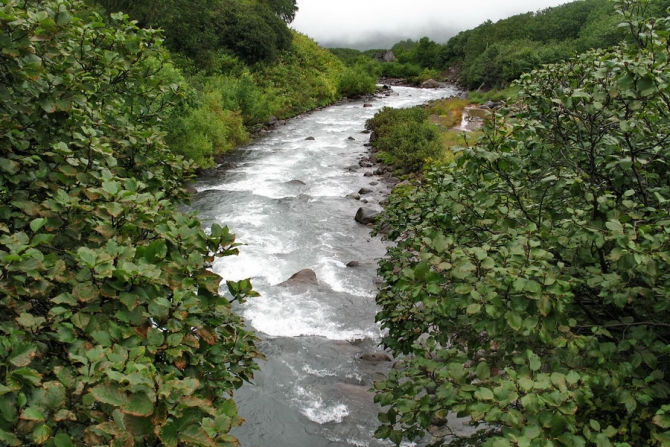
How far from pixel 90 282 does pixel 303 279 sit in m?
9.49

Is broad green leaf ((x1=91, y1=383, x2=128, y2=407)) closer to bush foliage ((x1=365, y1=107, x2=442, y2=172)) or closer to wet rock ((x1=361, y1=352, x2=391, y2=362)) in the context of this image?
wet rock ((x1=361, y1=352, x2=391, y2=362))

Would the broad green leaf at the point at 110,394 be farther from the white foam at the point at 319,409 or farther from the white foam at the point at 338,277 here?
the white foam at the point at 338,277

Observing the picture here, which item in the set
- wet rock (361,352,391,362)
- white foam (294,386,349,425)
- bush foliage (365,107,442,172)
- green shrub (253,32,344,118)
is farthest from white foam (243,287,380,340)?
green shrub (253,32,344,118)

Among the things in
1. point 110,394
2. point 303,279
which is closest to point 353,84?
point 303,279

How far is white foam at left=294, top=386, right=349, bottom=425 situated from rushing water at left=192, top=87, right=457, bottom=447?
2 cm

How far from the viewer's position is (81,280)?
2891 millimetres

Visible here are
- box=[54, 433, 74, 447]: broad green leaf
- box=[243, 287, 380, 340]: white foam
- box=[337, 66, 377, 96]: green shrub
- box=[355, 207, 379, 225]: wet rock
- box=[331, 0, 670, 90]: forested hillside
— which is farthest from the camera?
box=[337, 66, 377, 96]: green shrub

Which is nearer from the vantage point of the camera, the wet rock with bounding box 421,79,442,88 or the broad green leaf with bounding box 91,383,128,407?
the broad green leaf with bounding box 91,383,128,407

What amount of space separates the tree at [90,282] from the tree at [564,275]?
169cm

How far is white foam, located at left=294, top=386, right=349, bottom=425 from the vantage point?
7.96 meters

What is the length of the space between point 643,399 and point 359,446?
5079mm

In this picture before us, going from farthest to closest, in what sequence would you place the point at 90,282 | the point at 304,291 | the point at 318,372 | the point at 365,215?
1. the point at 365,215
2. the point at 304,291
3. the point at 318,372
4. the point at 90,282

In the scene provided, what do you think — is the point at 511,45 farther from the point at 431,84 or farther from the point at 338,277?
the point at 338,277

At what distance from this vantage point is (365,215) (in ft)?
54.2
